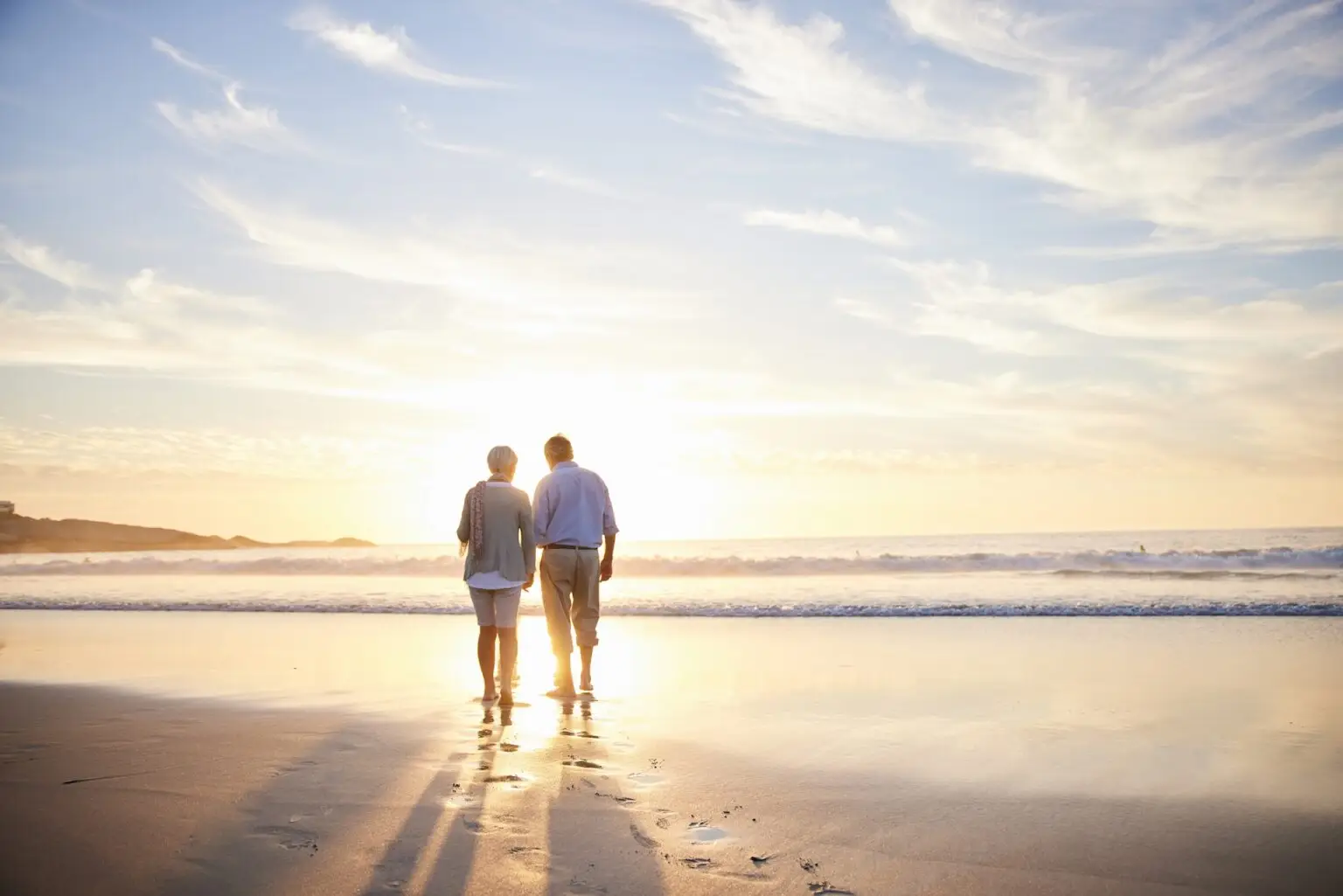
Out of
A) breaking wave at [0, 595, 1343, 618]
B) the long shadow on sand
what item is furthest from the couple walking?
breaking wave at [0, 595, 1343, 618]

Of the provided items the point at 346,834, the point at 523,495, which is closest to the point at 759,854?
the point at 346,834

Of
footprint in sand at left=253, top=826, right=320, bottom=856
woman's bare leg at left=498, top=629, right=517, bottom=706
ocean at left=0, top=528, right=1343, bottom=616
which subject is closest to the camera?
footprint in sand at left=253, top=826, right=320, bottom=856

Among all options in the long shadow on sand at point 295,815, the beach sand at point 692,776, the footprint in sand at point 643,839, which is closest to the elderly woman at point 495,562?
the beach sand at point 692,776

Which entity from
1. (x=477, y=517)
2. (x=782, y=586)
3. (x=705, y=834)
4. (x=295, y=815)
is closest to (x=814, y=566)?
(x=782, y=586)

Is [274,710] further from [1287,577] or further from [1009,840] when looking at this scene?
[1287,577]

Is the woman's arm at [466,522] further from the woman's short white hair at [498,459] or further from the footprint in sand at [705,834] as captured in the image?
the footprint in sand at [705,834]

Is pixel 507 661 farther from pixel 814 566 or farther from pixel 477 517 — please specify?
pixel 814 566

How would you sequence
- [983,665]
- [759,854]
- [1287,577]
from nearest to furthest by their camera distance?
[759,854] < [983,665] < [1287,577]

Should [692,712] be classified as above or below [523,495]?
below

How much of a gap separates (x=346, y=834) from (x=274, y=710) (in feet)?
11.0

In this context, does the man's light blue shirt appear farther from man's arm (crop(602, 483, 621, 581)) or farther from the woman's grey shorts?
the woman's grey shorts

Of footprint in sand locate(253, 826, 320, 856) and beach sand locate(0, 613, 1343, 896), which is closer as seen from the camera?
beach sand locate(0, 613, 1343, 896)

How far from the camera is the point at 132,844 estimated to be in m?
3.71

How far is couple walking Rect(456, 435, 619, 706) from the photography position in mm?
7426
